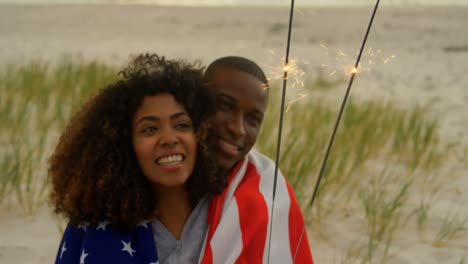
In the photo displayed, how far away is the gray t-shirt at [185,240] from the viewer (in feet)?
A: 5.44

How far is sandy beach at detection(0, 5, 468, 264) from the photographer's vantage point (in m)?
2.62

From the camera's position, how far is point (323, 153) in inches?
130

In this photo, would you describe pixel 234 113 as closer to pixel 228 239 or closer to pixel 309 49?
pixel 228 239

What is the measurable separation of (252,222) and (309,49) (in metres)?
15.4

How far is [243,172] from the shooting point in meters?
1.81

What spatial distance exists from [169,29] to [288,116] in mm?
20587

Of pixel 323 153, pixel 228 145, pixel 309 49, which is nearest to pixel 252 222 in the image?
pixel 228 145

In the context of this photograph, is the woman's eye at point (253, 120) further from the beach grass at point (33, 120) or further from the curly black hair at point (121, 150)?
the beach grass at point (33, 120)

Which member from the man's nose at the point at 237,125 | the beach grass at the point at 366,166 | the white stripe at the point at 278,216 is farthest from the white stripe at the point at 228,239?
the beach grass at the point at 366,166

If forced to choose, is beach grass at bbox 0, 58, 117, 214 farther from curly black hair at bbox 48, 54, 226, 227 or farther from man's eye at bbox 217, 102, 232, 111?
man's eye at bbox 217, 102, 232, 111

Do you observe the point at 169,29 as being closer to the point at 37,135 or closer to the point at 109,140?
the point at 37,135

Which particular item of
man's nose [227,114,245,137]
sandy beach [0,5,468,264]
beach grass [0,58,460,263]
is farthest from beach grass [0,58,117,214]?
man's nose [227,114,245,137]

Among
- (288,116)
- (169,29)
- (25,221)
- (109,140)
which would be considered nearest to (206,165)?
(109,140)

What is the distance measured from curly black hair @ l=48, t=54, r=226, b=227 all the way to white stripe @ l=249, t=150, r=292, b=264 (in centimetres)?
19
